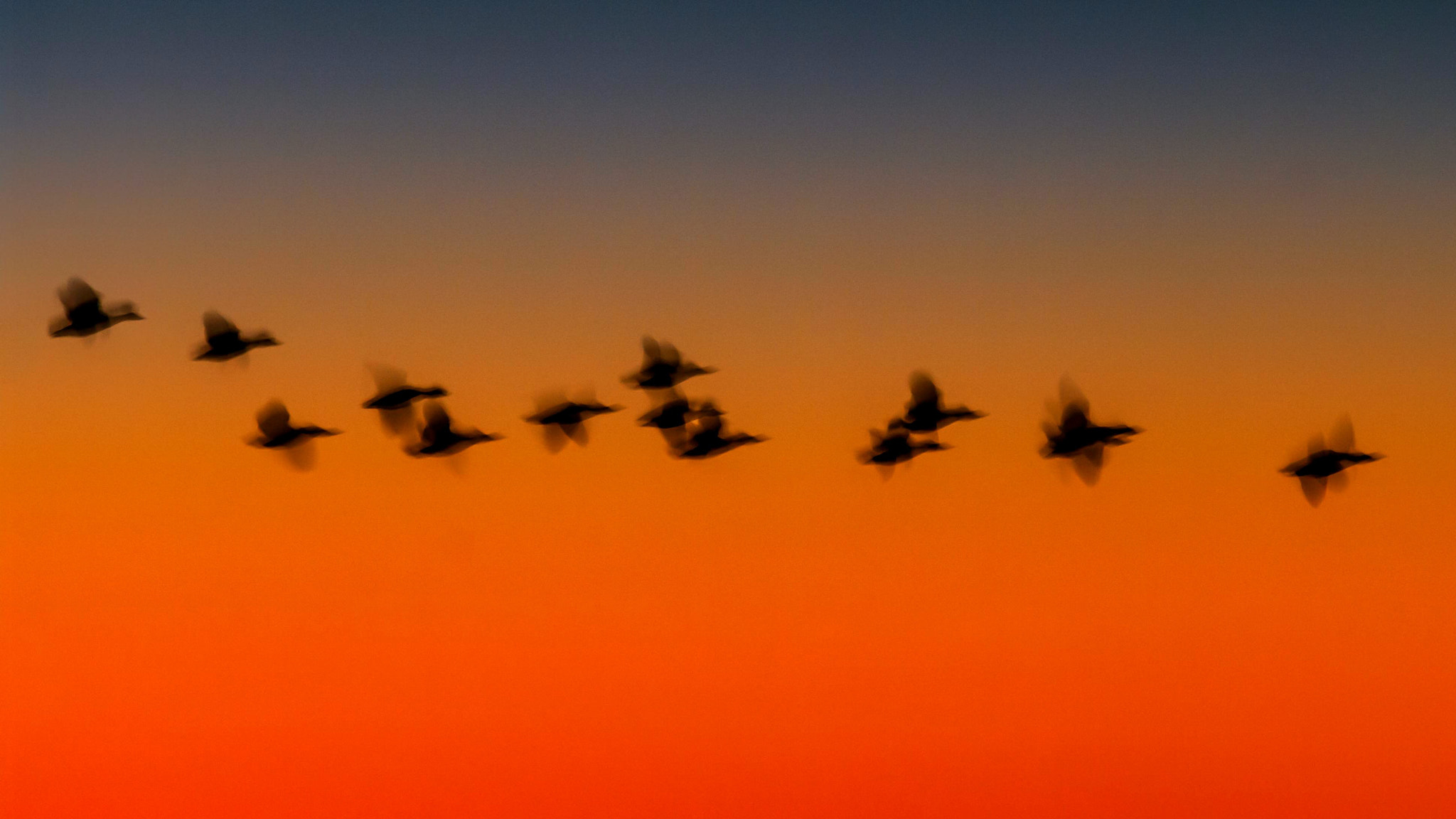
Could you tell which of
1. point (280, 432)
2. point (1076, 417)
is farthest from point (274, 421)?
point (1076, 417)

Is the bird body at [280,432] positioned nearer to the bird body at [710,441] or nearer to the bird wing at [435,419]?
the bird wing at [435,419]

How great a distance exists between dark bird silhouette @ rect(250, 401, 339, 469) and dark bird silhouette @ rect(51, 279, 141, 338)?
53cm

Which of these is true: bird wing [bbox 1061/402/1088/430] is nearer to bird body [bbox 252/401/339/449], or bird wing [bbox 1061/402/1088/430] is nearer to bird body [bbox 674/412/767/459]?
bird body [bbox 674/412/767/459]

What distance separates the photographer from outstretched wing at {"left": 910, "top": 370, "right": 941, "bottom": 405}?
5258mm

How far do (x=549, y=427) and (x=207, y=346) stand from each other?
1114 mm

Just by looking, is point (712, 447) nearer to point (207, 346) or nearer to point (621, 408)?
point (621, 408)

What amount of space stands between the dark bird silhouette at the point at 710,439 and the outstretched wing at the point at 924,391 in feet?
1.67

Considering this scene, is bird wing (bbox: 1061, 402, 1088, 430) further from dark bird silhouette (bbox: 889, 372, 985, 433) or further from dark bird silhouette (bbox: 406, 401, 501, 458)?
dark bird silhouette (bbox: 406, 401, 501, 458)

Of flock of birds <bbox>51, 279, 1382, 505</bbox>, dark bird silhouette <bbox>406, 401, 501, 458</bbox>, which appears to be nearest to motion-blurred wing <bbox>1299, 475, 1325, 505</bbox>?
flock of birds <bbox>51, 279, 1382, 505</bbox>

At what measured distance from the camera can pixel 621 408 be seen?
5.30 m

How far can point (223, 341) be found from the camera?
519cm

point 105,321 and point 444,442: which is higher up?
point 105,321

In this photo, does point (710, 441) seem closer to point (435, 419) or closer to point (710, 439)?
point (710, 439)

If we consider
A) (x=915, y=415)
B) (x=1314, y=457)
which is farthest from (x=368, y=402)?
(x=1314, y=457)
